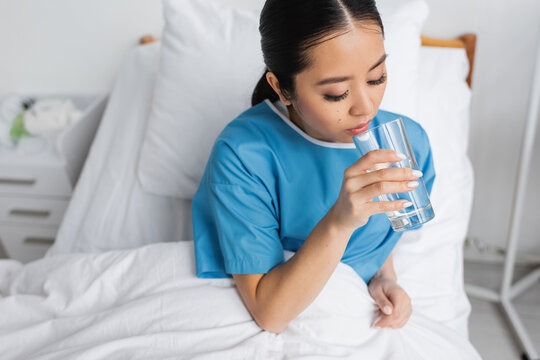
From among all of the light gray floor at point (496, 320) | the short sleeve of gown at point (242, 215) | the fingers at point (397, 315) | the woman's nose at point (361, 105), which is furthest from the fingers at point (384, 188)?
the light gray floor at point (496, 320)

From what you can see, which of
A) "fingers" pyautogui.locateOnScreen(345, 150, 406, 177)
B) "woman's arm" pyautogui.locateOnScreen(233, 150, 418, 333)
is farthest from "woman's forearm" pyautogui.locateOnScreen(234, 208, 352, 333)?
"fingers" pyautogui.locateOnScreen(345, 150, 406, 177)

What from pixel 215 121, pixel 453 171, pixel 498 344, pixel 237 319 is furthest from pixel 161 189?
pixel 498 344

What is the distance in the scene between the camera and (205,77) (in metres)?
1.20

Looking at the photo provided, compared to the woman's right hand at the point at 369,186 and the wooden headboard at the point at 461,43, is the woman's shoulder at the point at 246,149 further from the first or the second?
the wooden headboard at the point at 461,43

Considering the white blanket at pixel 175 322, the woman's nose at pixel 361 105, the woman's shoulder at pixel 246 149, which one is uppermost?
the woman's nose at pixel 361 105

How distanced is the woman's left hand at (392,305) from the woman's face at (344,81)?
14.4 inches

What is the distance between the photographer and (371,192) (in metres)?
0.64

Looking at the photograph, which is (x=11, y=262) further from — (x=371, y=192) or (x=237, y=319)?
(x=371, y=192)

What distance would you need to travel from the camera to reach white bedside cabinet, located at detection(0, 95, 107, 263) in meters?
1.55

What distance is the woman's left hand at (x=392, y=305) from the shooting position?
881 millimetres

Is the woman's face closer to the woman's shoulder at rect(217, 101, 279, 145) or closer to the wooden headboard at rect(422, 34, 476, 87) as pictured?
the woman's shoulder at rect(217, 101, 279, 145)

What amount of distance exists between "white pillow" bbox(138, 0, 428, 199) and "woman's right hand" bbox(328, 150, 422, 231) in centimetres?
55

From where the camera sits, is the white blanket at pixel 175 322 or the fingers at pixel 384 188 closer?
the fingers at pixel 384 188

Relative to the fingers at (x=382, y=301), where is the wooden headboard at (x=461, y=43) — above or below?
above
